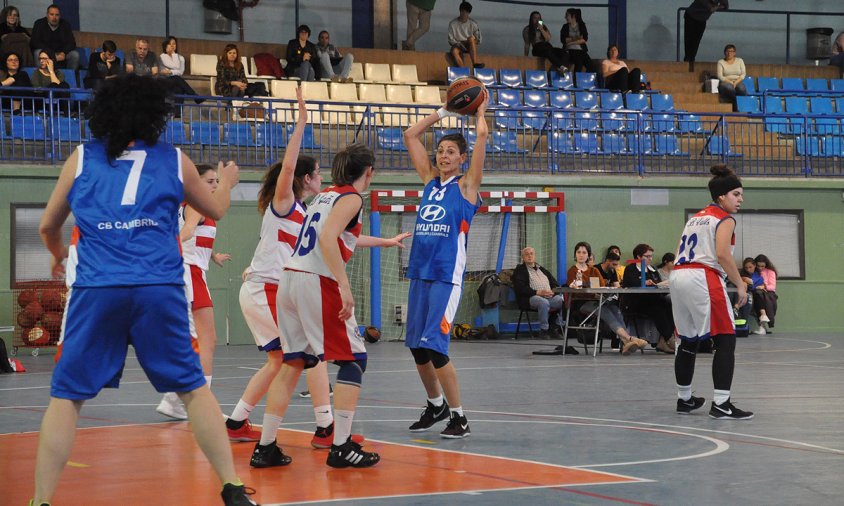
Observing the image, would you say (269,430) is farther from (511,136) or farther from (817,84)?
(817,84)

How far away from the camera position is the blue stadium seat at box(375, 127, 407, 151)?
19078 millimetres

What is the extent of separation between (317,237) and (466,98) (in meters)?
2.23

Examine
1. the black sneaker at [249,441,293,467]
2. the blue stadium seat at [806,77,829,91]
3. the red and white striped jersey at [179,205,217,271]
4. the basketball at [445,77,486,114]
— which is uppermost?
the blue stadium seat at [806,77,829,91]

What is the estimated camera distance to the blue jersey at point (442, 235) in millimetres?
7418

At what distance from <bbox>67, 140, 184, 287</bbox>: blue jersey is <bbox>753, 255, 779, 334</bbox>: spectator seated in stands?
16810 millimetres

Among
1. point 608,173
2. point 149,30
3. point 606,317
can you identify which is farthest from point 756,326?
point 149,30

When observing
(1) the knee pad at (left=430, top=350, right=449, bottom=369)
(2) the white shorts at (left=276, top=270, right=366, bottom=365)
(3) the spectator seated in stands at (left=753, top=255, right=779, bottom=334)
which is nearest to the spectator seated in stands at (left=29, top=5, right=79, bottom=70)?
(3) the spectator seated in stands at (left=753, top=255, right=779, bottom=334)

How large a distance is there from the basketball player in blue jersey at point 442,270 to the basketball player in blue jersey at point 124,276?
8.89 feet

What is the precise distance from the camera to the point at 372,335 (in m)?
18.0

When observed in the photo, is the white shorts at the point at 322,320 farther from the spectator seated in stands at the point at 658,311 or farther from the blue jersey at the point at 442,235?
the spectator seated in stands at the point at 658,311

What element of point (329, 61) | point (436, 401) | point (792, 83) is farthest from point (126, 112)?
point (792, 83)

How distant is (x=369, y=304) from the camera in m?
18.7

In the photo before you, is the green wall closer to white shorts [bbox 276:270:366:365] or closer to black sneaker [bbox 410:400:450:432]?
black sneaker [bbox 410:400:450:432]

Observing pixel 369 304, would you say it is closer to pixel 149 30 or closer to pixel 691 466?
pixel 149 30
